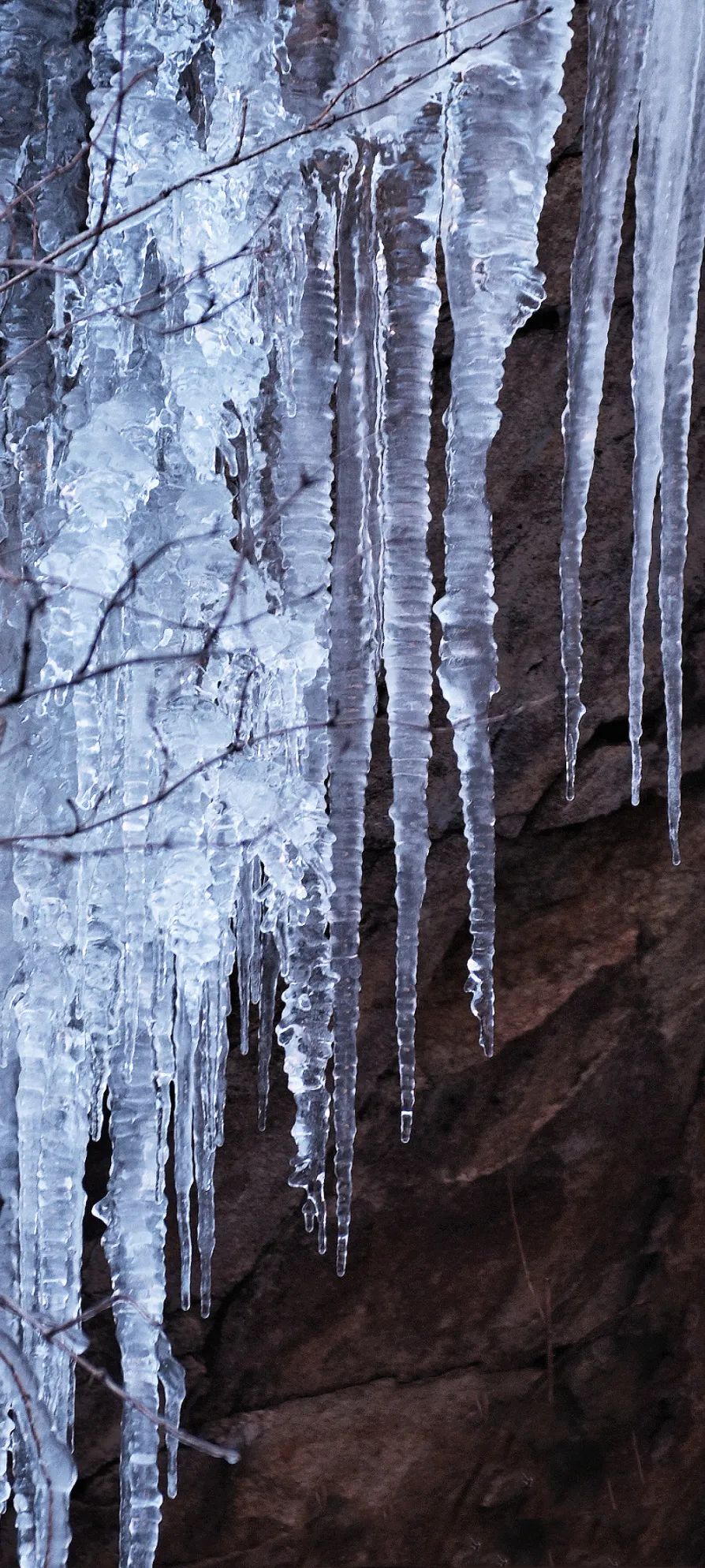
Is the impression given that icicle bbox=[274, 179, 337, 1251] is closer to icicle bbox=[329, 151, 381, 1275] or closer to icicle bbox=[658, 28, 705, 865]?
icicle bbox=[329, 151, 381, 1275]

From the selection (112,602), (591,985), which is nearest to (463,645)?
(112,602)

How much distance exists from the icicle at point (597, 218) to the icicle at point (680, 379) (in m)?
0.07

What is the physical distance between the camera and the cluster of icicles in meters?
1.76

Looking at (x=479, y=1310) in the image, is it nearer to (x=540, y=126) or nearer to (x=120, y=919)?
(x=120, y=919)

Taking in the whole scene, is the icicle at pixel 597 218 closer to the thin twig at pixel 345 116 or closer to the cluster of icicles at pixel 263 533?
the cluster of icicles at pixel 263 533

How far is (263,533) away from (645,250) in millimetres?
672

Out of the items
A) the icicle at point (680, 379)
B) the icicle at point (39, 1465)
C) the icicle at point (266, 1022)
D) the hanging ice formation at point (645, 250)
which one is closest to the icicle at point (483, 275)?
the hanging ice formation at point (645, 250)

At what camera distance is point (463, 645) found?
182 centimetres

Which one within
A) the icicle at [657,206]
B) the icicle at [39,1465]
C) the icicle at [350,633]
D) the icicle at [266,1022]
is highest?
the icicle at [657,206]

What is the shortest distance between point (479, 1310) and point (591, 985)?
69 cm

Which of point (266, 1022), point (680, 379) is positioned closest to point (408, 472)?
point (680, 379)

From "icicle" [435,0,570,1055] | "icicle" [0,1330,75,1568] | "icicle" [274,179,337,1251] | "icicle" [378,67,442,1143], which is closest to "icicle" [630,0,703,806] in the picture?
"icicle" [435,0,570,1055]

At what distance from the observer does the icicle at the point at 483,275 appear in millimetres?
1686

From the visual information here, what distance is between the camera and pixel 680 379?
5.99 ft
